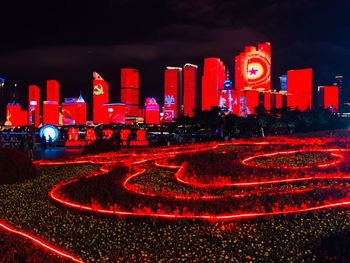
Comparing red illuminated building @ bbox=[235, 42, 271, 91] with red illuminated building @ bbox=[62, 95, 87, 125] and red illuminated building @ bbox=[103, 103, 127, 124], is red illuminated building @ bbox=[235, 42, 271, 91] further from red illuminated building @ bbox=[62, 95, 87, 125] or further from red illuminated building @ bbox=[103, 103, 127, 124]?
red illuminated building @ bbox=[62, 95, 87, 125]

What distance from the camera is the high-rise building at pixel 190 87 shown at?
502ft

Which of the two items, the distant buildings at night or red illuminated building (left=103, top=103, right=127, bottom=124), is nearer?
the distant buildings at night

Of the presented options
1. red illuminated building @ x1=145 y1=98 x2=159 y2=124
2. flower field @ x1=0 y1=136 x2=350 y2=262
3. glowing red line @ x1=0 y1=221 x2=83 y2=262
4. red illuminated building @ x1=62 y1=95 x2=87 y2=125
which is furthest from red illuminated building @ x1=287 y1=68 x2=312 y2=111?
glowing red line @ x1=0 y1=221 x2=83 y2=262

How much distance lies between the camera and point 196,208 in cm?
846

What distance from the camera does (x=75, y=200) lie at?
1005cm

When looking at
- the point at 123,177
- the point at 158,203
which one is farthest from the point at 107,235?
the point at 123,177

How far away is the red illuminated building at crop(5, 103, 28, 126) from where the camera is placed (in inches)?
5024

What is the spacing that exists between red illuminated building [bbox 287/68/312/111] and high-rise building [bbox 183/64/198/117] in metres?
48.3

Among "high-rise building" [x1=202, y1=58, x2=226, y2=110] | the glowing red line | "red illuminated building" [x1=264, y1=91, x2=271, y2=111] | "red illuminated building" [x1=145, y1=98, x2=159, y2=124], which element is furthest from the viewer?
"red illuminated building" [x1=145, y1=98, x2=159, y2=124]

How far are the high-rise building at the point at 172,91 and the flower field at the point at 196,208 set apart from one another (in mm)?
129941

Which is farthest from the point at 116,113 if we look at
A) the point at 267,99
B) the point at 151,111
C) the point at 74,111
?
the point at 267,99

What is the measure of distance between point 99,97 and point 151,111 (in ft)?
58.4

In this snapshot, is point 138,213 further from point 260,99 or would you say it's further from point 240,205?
point 260,99

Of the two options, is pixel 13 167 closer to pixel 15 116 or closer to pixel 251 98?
pixel 251 98
